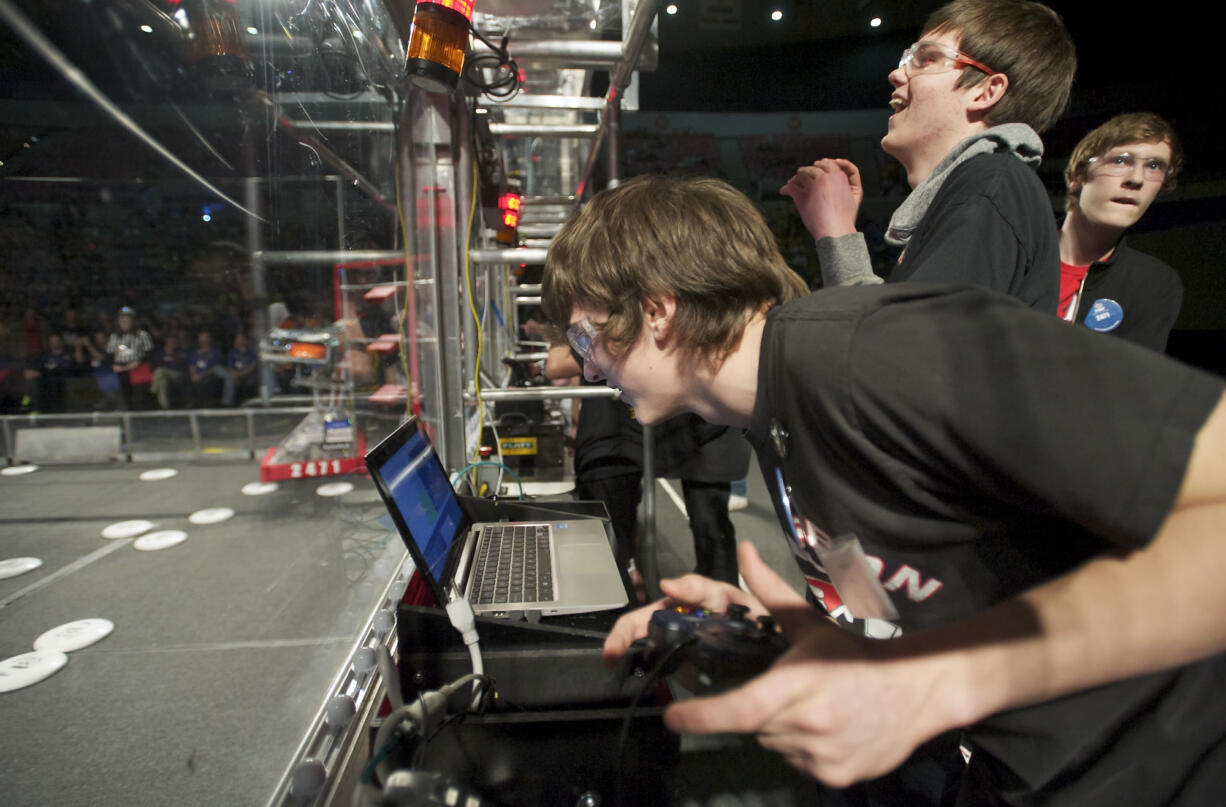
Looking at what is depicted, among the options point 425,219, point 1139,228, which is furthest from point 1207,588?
point 1139,228

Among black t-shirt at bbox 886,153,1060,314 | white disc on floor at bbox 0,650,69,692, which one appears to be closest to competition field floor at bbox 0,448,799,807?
white disc on floor at bbox 0,650,69,692

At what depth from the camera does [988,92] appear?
3.42ft

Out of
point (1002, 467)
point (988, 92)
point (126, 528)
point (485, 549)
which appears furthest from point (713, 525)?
point (126, 528)

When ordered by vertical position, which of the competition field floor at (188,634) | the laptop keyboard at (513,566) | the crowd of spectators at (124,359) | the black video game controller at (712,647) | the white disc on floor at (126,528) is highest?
the crowd of spectators at (124,359)

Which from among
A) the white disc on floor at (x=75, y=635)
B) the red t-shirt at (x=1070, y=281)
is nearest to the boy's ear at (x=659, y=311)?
the red t-shirt at (x=1070, y=281)

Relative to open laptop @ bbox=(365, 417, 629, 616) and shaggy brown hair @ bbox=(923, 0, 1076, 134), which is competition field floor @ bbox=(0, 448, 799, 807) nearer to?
open laptop @ bbox=(365, 417, 629, 616)

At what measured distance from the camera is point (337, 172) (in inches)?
55.9

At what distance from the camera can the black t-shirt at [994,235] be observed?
2.80 ft

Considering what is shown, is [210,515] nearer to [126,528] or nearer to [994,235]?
[126,528]

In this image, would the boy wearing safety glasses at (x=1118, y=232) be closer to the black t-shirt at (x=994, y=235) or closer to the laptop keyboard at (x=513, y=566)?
the black t-shirt at (x=994, y=235)

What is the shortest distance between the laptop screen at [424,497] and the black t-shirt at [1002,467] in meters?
0.56

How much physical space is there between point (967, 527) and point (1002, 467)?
136mm

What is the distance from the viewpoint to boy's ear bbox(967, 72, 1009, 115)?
103cm

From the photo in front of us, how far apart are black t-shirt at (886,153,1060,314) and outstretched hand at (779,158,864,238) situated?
0.18 m
